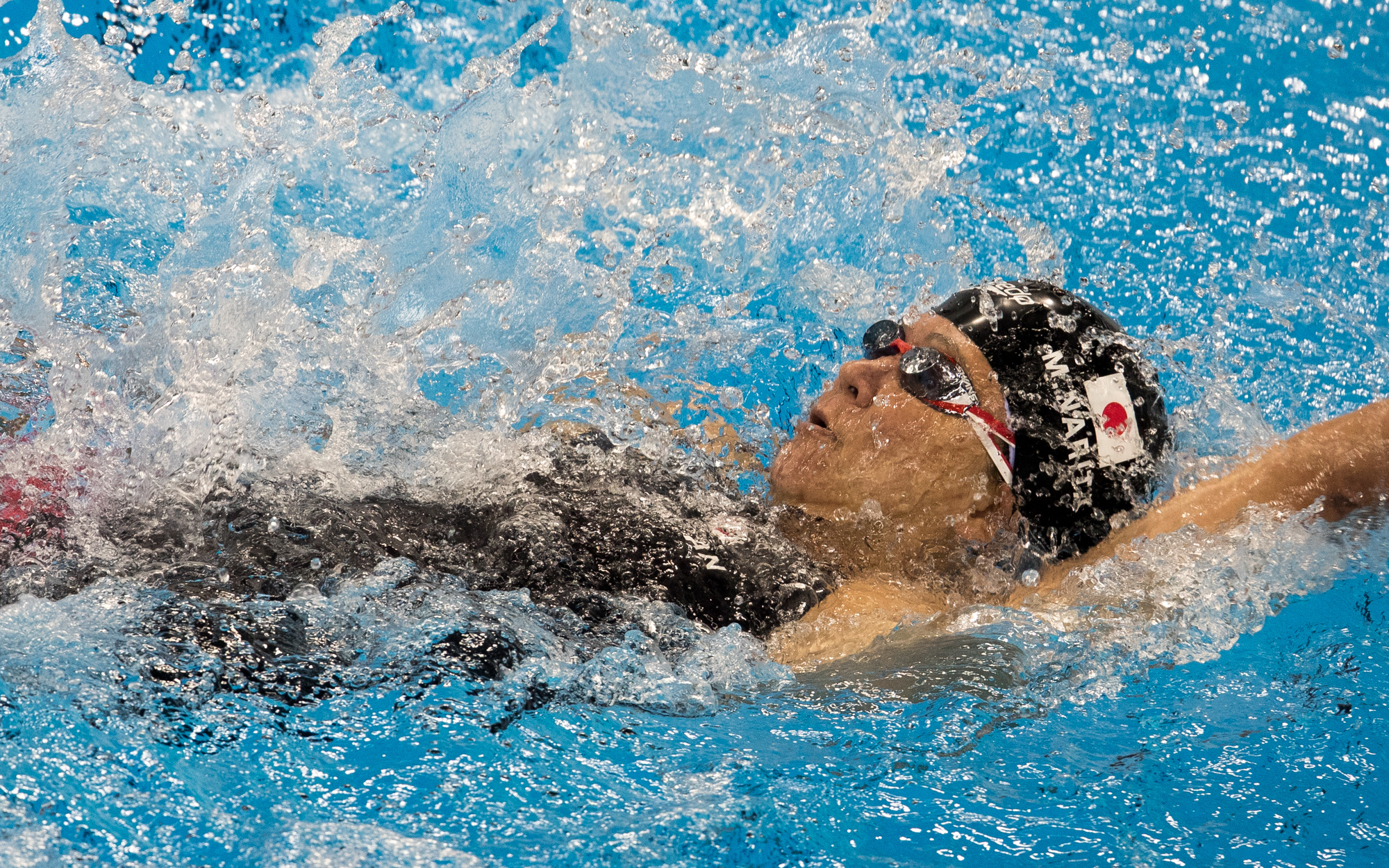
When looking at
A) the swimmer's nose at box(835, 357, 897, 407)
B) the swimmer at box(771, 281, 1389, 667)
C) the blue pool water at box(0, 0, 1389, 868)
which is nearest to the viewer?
the blue pool water at box(0, 0, 1389, 868)

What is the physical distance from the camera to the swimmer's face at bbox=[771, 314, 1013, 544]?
9.20ft

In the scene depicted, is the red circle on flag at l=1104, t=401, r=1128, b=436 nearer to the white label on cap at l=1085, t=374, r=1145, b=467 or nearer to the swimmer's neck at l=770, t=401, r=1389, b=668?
the white label on cap at l=1085, t=374, r=1145, b=467

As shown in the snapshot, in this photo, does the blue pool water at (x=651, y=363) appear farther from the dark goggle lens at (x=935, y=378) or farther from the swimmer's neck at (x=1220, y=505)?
the dark goggle lens at (x=935, y=378)

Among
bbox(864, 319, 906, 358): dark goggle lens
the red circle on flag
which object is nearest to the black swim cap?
the red circle on flag

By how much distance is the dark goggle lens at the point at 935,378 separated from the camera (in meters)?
2.83

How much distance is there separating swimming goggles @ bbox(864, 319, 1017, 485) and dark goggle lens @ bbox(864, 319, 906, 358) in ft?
0.25

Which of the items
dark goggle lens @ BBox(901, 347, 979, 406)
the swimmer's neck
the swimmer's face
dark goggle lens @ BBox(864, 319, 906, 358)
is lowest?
the swimmer's neck

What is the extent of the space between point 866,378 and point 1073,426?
23.9 inches

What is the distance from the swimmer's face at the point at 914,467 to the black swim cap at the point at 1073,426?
69 mm

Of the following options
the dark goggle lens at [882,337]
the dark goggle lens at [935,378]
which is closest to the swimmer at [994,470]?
the dark goggle lens at [935,378]

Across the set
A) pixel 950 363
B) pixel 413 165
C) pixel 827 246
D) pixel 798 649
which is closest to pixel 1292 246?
pixel 827 246

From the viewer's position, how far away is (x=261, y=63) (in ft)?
17.2

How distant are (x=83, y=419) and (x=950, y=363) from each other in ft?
7.91

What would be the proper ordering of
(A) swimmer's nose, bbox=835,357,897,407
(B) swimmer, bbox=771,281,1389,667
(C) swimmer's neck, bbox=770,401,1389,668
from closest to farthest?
1. (C) swimmer's neck, bbox=770,401,1389,668
2. (B) swimmer, bbox=771,281,1389,667
3. (A) swimmer's nose, bbox=835,357,897,407
